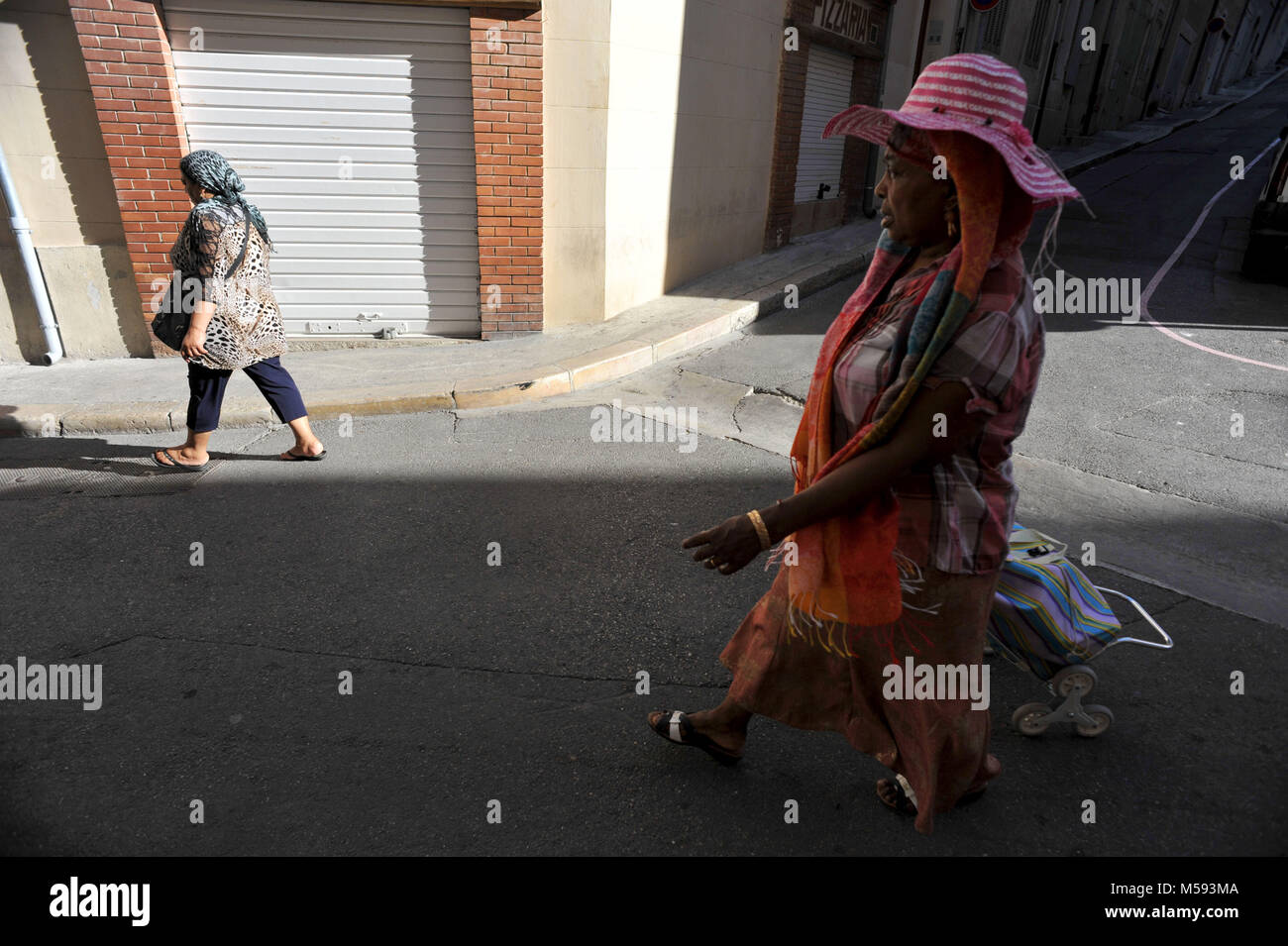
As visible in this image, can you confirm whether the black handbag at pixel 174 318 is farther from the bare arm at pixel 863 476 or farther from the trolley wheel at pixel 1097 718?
the trolley wheel at pixel 1097 718

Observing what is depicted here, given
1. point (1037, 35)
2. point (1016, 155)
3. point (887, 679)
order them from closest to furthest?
point (1016, 155) → point (887, 679) → point (1037, 35)

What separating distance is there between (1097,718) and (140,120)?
26.0 feet

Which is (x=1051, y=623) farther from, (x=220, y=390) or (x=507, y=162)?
(x=507, y=162)

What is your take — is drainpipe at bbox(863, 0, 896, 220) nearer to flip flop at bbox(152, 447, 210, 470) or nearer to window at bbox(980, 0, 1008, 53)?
window at bbox(980, 0, 1008, 53)

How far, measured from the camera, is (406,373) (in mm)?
6590

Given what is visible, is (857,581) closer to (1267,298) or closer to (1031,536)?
(1031,536)

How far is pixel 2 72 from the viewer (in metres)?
6.27

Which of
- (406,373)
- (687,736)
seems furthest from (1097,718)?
(406,373)

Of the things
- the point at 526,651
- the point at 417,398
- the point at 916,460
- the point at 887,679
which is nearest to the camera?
the point at 916,460

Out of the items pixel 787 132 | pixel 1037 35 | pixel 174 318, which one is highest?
pixel 1037 35

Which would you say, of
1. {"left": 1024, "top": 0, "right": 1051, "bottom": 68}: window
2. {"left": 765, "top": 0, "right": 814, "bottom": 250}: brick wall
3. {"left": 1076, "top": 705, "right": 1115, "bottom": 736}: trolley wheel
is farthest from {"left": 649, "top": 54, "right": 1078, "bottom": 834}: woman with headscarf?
{"left": 1024, "top": 0, "right": 1051, "bottom": 68}: window

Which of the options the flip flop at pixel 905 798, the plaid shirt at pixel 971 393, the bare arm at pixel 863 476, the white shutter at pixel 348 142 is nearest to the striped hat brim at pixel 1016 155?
the plaid shirt at pixel 971 393

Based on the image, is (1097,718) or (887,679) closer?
(887,679)

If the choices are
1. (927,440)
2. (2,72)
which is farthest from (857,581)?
(2,72)
